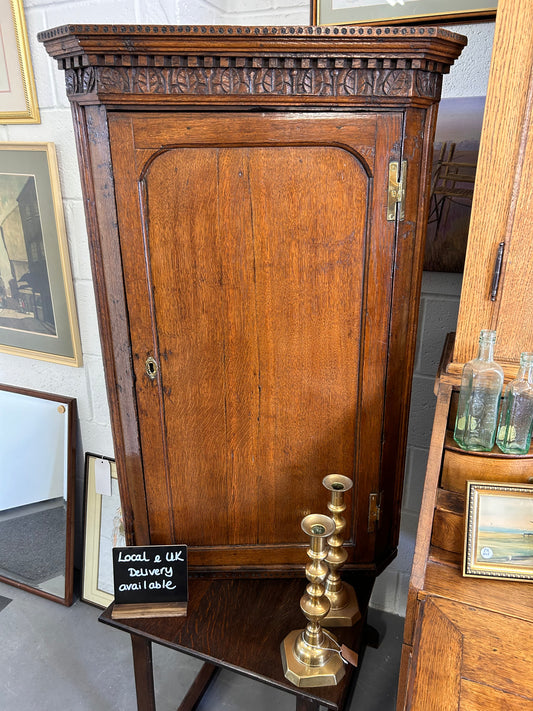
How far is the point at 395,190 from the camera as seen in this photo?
40.4 inches

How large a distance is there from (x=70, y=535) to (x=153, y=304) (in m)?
1.32

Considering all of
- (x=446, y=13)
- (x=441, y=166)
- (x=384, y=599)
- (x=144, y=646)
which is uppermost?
(x=446, y=13)

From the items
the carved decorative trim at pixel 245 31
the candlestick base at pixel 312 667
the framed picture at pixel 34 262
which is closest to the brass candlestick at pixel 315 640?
the candlestick base at pixel 312 667

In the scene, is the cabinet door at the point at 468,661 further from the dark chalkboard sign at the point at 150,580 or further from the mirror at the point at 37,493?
the mirror at the point at 37,493

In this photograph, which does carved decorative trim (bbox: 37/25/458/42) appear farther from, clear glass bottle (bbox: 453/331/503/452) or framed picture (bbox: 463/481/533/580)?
framed picture (bbox: 463/481/533/580)

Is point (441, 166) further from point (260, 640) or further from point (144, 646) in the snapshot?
point (144, 646)

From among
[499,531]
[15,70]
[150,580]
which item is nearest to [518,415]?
[499,531]

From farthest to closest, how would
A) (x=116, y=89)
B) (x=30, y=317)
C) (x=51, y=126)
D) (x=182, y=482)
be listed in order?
(x=30, y=317), (x=51, y=126), (x=182, y=482), (x=116, y=89)

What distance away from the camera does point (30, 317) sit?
1.94m

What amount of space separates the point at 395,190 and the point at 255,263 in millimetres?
299

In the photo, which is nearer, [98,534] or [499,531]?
[499,531]

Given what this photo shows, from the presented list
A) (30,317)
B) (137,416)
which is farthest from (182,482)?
(30,317)

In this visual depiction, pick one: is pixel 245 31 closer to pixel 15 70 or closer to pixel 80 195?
pixel 80 195

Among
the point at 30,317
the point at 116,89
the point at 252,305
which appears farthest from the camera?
the point at 30,317
